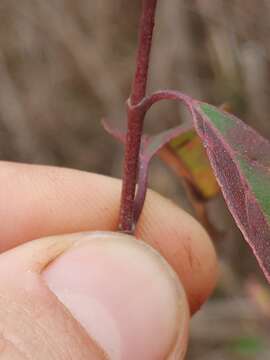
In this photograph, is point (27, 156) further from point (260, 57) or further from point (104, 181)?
point (104, 181)

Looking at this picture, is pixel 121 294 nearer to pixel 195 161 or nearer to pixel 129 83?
pixel 195 161

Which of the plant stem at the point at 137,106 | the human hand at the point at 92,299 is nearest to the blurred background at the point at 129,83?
the human hand at the point at 92,299

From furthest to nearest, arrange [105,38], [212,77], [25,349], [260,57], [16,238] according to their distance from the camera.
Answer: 1. [105,38]
2. [212,77]
3. [260,57]
4. [16,238]
5. [25,349]

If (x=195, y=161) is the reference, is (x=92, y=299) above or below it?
below

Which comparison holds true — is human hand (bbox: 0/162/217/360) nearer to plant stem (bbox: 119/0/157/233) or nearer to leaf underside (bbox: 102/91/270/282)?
plant stem (bbox: 119/0/157/233)

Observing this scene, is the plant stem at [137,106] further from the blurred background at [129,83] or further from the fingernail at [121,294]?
the blurred background at [129,83]

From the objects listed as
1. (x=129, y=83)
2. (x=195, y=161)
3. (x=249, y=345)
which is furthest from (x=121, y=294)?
(x=129, y=83)

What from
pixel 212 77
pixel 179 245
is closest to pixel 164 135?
pixel 179 245

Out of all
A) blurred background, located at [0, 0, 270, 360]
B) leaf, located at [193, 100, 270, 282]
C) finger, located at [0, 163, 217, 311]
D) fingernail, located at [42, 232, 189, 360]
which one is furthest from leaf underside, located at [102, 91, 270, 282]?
blurred background, located at [0, 0, 270, 360]
